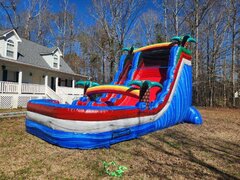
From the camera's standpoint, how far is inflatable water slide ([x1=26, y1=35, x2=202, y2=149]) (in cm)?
441

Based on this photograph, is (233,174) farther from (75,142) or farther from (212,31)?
(212,31)

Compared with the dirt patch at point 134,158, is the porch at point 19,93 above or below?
above

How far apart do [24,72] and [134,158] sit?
14.6 metres

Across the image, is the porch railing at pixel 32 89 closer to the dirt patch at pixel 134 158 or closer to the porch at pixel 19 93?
the porch at pixel 19 93

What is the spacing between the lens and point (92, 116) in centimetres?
436

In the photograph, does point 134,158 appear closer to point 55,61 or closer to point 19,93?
point 19,93

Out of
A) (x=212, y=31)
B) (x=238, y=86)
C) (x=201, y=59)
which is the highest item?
(x=212, y=31)

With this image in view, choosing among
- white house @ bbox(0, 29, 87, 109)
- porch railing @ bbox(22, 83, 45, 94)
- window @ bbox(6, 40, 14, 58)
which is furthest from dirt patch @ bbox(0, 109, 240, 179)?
window @ bbox(6, 40, 14, 58)

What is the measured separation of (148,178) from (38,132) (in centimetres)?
345

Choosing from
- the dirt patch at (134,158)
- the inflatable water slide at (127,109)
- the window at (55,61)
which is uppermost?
the window at (55,61)

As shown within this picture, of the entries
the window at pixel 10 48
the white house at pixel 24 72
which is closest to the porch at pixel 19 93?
the white house at pixel 24 72

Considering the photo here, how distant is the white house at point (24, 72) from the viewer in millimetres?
12659

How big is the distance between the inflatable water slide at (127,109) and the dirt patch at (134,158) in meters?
0.30

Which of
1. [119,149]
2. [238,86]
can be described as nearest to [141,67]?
[119,149]
